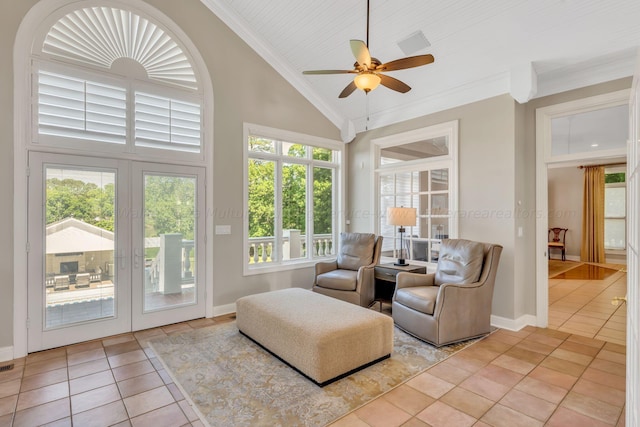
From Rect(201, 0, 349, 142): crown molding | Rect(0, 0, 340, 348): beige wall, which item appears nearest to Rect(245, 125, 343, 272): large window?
Rect(0, 0, 340, 348): beige wall

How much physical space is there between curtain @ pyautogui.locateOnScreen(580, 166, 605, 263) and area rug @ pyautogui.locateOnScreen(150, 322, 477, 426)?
7648mm

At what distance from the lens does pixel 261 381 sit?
2609 mm

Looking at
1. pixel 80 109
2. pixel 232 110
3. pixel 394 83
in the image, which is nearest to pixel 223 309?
pixel 232 110

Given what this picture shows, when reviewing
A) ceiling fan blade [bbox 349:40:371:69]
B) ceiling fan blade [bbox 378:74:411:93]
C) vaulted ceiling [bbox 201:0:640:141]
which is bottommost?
ceiling fan blade [bbox 378:74:411:93]

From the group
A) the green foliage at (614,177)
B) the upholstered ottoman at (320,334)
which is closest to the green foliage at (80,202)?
the upholstered ottoman at (320,334)

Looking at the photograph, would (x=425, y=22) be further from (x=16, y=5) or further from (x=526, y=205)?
(x=16, y=5)

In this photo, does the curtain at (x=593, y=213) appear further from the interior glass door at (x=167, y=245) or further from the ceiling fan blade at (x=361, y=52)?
the interior glass door at (x=167, y=245)

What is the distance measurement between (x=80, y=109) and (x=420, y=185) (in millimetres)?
4400

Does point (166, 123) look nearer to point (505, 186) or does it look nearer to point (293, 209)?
point (293, 209)

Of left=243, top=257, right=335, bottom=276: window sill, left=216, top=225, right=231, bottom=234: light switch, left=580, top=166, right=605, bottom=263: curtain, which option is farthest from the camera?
left=580, top=166, right=605, bottom=263: curtain

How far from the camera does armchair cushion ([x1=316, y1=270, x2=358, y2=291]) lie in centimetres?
435

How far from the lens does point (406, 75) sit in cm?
434

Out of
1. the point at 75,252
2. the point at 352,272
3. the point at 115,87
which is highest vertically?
the point at 115,87

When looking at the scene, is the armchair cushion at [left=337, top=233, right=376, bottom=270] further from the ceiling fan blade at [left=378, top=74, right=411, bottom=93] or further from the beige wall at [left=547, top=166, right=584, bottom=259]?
Result: the beige wall at [left=547, top=166, right=584, bottom=259]
